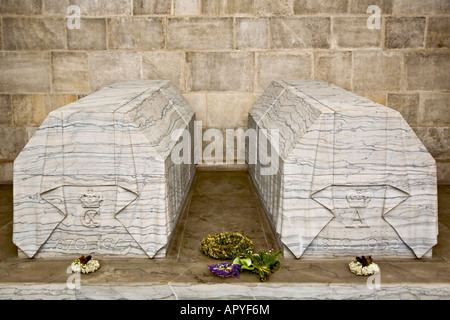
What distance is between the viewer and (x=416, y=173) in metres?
3.60

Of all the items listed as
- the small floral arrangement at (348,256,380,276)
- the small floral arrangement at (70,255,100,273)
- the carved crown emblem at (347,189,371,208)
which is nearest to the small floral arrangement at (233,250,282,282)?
the small floral arrangement at (348,256,380,276)

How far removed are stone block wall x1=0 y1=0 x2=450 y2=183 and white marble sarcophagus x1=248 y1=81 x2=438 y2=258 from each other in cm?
264

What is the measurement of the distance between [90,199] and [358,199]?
2039 mm

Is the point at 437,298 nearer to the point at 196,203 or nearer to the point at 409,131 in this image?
the point at 409,131

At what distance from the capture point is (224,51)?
20.1 ft

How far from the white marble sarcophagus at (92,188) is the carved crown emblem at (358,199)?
1.40m

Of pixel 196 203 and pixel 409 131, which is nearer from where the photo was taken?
pixel 409 131

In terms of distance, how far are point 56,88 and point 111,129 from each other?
296cm

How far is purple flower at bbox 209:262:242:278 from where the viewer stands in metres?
3.31

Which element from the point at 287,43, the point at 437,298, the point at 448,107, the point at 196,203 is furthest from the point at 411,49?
the point at 437,298

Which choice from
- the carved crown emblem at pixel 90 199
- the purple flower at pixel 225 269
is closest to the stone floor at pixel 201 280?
the purple flower at pixel 225 269

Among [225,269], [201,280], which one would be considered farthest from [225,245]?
[201,280]

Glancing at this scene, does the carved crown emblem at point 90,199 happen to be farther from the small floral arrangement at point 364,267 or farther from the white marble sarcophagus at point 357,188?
the small floral arrangement at point 364,267

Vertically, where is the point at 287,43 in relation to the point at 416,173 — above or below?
above
